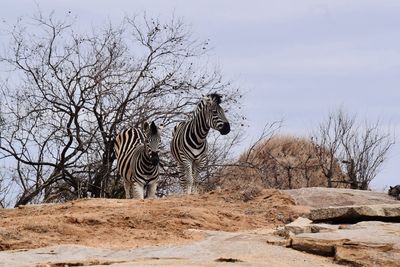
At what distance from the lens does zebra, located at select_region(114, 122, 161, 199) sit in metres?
15.9

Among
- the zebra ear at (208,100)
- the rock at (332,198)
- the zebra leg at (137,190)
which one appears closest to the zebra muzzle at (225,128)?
the zebra ear at (208,100)

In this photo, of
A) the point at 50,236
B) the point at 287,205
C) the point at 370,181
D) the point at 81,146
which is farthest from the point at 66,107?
the point at 50,236

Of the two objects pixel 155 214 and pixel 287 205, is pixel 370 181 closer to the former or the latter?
pixel 287 205

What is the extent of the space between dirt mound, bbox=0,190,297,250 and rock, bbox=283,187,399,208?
1.38ft

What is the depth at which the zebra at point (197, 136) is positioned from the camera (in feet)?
51.9

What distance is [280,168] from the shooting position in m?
25.3

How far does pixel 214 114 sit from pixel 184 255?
8.21 meters

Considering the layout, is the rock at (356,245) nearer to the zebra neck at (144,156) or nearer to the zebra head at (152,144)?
the zebra head at (152,144)

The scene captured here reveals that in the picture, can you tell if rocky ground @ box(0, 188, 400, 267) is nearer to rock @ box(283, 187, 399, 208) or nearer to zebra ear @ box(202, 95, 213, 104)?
rock @ box(283, 187, 399, 208)

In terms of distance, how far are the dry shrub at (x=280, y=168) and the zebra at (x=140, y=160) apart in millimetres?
6738

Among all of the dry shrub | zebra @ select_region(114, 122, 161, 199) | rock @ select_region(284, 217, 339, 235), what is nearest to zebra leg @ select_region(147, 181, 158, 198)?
zebra @ select_region(114, 122, 161, 199)

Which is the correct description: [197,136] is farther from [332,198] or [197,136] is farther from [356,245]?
[356,245]

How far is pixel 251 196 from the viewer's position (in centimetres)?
1241

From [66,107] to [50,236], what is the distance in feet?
39.5
